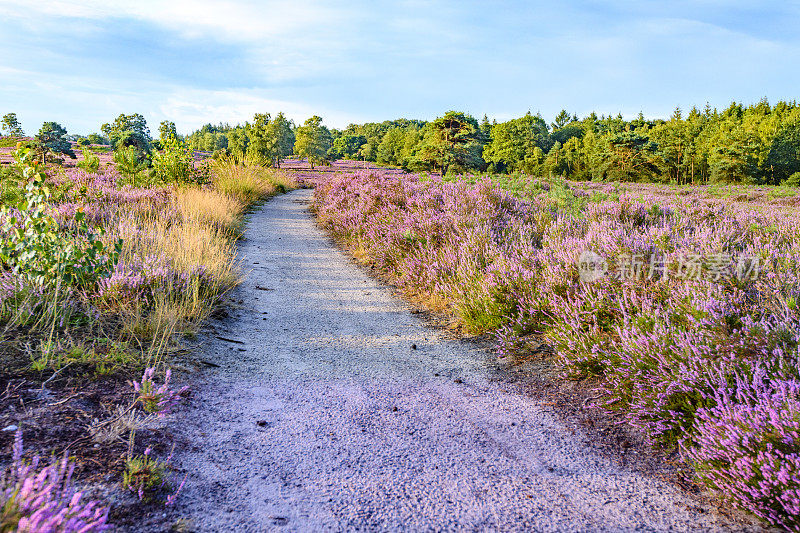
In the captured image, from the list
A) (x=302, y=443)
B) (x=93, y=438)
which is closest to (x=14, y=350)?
(x=93, y=438)

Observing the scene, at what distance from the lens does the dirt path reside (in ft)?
7.13

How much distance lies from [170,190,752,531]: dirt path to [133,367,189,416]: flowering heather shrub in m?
0.15

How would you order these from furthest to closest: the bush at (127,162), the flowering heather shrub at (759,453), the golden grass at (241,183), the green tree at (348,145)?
the green tree at (348,145), the golden grass at (241,183), the bush at (127,162), the flowering heather shrub at (759,453)

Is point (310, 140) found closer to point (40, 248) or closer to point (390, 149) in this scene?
point (390, 149)

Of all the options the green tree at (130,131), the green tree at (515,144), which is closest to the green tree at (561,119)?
the green tree at (515,144)

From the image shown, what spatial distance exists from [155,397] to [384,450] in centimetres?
144

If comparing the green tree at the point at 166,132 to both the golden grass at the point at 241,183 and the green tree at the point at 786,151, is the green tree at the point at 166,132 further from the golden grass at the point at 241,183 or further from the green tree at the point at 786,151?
the green tree at the point at 786,151

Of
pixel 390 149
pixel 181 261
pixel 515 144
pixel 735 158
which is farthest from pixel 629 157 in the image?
pixel 181 261

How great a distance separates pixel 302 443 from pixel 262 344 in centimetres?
183

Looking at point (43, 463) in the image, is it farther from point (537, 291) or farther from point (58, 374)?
point (537, 291)

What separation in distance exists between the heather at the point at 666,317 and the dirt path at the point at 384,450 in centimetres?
37

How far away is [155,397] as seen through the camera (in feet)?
9.21

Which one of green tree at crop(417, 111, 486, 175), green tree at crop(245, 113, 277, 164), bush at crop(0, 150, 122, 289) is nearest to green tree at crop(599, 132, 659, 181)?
green tree at crop(417, 111, 486, 175)

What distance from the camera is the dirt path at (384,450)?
2.17m
